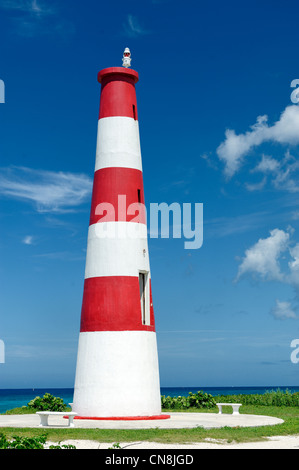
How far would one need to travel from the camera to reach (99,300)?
19.0 meters

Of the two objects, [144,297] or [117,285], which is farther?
[144,297]

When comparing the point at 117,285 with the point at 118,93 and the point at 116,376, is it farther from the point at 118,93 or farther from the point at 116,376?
the point at 118,93

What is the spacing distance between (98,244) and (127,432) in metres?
6.74

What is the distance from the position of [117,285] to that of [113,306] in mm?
697

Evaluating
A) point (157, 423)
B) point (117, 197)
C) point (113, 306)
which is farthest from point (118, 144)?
point (157, 423)

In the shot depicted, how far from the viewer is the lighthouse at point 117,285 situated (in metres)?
18.4

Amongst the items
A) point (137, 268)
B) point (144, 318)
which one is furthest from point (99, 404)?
point (137, 268)

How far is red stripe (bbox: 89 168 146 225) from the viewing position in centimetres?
1934

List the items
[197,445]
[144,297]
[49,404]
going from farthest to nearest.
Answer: [49,404] < [144,297] < [197,445]

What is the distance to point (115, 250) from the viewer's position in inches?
750

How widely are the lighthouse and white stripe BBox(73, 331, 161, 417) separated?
0.03m

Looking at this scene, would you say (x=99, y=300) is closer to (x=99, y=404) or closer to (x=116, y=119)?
→ (x=99, y=404)

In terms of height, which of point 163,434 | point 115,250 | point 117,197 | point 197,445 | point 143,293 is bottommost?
point 197,445
